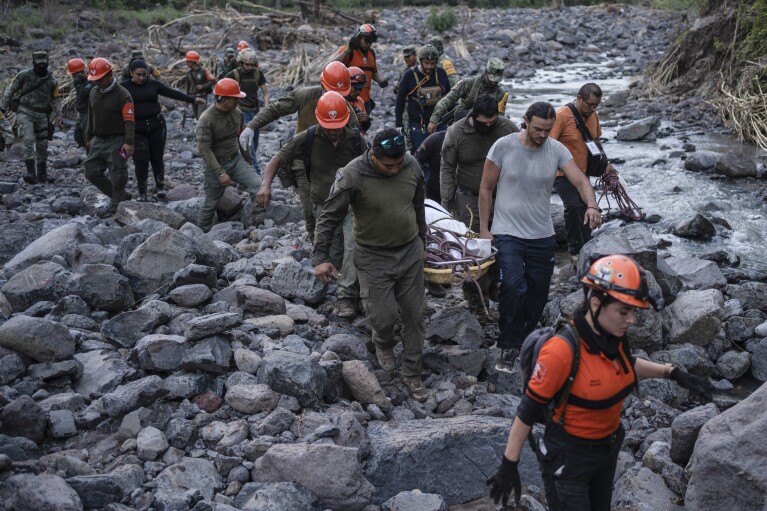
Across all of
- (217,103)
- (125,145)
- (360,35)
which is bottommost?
(125,145)

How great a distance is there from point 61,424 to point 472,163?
3686 millimetres

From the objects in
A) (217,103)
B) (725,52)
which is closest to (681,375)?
(217,103)

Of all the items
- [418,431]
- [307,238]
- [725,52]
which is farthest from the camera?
[725,52]

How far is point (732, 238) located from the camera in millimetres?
9391

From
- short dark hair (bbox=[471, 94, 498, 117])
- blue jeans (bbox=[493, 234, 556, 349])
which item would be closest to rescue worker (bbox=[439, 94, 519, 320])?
short dark hair (bbox=[471, 94, 498, 117])

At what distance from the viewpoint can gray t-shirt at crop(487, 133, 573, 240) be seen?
544 cm

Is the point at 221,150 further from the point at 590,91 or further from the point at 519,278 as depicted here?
the point at 519,278

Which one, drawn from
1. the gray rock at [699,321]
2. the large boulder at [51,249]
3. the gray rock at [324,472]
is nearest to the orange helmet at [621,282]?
the gray rock at [324,472]

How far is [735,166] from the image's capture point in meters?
11.6

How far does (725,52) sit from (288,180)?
13.2m

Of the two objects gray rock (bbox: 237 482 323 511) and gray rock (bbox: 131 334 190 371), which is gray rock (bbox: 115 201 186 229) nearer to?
gray rock (bbox: 131 334 190 371)

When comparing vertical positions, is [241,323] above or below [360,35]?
below

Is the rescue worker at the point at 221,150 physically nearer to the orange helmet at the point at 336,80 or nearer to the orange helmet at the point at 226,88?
the orange helmet at the point at 226,88

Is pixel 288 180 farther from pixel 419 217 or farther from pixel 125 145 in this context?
pixel 125 145
